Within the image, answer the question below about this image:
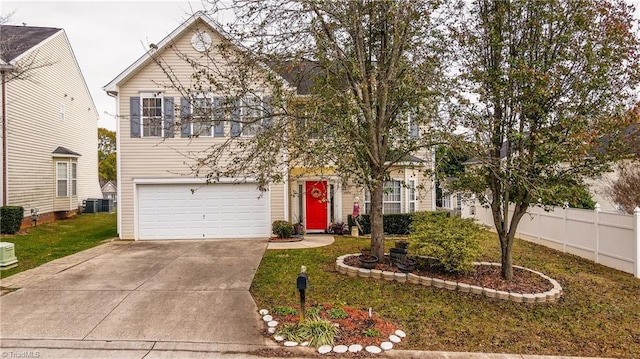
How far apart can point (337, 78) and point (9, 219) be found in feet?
45.4

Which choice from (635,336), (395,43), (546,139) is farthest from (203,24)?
(635,336)

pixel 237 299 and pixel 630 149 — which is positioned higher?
pixel 630 149

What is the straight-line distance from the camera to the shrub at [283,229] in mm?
12322

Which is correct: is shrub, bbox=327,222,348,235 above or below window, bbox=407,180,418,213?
below

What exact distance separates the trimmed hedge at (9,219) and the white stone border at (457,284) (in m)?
13.2

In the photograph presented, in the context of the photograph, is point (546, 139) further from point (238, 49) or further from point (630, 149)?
point (238, 49)

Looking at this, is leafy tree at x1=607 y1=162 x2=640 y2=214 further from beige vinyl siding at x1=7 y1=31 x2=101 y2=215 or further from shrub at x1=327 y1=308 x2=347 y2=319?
beige vinyl siding at x1=7 y1=31 x2=101 y2=215

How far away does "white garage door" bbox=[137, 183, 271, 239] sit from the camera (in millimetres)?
12789

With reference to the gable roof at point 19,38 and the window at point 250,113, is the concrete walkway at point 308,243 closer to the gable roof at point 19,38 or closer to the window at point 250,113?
the window at point 250,113

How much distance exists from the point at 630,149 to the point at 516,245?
19.3 ft

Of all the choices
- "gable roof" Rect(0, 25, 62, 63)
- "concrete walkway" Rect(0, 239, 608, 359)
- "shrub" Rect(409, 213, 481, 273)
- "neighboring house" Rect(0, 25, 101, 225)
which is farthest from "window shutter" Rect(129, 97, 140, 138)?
"shrub" Rect(409, 213, 481, 273)

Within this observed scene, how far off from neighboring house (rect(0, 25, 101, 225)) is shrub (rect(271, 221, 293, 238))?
10613 mm

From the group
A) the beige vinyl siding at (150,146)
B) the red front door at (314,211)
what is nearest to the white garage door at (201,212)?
the beige vinyl siding at (150,146)

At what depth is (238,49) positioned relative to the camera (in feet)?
25.3
